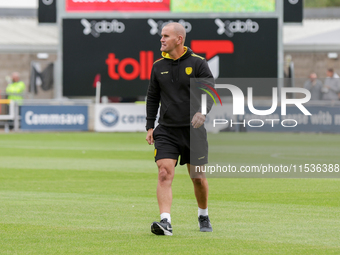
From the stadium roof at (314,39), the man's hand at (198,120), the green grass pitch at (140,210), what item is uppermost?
the stadium roof at (314,39)

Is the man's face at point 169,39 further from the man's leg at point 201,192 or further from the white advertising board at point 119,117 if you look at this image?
the white advertising board at point 119,117

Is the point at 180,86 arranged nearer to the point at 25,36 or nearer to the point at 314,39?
the point at 314,39

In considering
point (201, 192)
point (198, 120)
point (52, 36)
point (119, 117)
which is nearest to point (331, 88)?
point (119, 117)

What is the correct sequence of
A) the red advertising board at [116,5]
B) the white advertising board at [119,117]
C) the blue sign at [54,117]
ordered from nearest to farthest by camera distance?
the red advertising board at [116,5] → the white advertising board at [119,117] → the blue sign at [54,117]

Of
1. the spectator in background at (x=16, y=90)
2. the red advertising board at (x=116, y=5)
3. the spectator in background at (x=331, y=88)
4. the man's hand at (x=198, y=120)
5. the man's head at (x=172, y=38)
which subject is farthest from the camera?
the spectator in background at (x=16, y=90)

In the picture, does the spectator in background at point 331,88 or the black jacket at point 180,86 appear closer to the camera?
the black jacket at point 180,86

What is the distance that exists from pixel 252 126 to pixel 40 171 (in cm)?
1302

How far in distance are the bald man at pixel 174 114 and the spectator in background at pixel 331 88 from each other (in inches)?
759

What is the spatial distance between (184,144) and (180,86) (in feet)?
1.81

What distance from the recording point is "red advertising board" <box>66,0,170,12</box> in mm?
24938

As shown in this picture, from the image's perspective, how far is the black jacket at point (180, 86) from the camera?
6.61 metres

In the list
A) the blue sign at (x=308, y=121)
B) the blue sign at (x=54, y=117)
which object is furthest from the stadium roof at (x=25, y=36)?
the blue sign at (x=308, y=121)

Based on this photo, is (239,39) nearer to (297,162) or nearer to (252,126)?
(252,126)

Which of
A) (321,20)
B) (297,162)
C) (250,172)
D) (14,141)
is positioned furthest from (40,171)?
(321,20)
